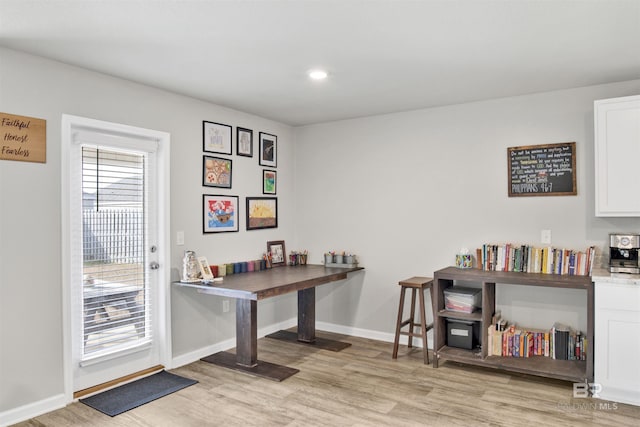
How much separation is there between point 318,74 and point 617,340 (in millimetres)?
2908

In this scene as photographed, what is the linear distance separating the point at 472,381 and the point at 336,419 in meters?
1.30

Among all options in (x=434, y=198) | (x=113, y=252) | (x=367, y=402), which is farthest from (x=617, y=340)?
(x=113, y=252)

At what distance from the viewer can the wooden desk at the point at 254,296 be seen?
11.4 feet

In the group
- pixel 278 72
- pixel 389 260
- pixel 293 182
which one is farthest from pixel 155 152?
pixel 389 260

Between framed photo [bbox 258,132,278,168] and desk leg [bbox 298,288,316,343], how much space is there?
150 centimetres

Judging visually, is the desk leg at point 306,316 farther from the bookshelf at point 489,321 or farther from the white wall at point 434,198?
the bookshelf at point 489,321

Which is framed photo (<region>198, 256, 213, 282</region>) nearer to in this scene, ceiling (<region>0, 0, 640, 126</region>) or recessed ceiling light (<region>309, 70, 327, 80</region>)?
ceiling (<region>0, 0, 640, 126</region>)

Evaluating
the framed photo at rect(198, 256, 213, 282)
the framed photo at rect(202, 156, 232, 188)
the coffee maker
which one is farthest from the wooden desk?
the coffee maker

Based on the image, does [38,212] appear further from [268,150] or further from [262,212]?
[268,150]

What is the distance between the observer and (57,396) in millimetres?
2984

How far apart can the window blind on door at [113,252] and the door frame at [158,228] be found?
132mm

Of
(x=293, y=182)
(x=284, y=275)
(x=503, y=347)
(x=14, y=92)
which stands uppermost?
(x=14, y=92)

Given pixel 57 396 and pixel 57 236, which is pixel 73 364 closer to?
pixel 57 396

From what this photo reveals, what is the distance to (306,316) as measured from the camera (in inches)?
180
